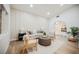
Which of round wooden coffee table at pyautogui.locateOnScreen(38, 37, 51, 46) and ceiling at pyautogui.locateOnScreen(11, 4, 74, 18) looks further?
round wooden coffee table at pyautogui.locateOnScreen(38, 37, 51, 46)

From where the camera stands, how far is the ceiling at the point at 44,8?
2.28 metres

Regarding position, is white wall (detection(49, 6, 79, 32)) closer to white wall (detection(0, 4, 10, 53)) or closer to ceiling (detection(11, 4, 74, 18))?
ceiling (detection(11, 4, 74, 18))

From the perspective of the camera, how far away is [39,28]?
7.72 feet

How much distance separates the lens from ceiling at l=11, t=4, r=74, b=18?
7.48 ft

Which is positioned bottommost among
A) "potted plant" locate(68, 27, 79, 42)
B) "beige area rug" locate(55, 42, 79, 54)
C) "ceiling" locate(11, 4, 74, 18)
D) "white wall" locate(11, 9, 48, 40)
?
"beige area rug" locate(55, 42, 79, 54)

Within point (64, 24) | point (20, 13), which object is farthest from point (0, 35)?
point (64, 24)

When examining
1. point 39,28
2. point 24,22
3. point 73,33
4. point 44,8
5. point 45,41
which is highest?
point 44,8

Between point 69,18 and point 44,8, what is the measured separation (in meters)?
0.63

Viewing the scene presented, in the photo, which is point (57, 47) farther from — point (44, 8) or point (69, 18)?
point (44, 8)

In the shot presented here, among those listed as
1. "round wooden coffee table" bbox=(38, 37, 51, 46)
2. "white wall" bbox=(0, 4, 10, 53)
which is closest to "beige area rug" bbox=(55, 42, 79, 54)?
"round wooden coffee table" bbox=(38, 37, 51, 46)

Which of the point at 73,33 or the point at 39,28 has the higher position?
the point at 39,28

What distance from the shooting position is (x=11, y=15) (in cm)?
229

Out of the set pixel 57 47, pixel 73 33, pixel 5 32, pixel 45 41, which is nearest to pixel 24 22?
pixel 5 32
